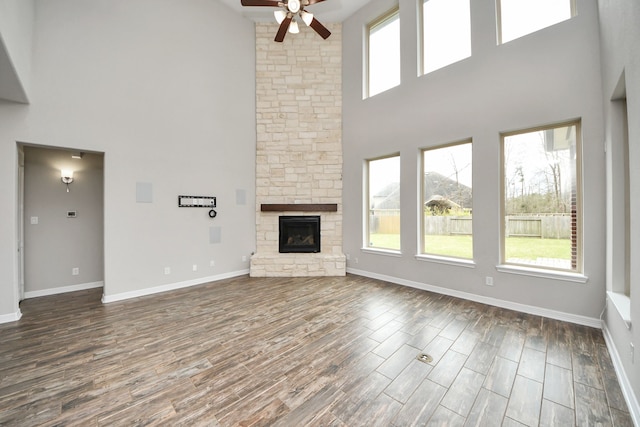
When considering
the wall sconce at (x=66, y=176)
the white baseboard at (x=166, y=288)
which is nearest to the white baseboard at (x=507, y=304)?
the white baseboard at (x=166, y=288)

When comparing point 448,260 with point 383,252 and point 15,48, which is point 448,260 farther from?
point 15,48

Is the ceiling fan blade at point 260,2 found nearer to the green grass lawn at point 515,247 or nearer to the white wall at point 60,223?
A: the white wall at point 60,223

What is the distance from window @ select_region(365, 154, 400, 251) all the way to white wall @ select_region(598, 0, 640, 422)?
2.75 meters

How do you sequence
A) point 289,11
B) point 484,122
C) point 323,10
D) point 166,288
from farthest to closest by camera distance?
point 323,10 < point 166,288 < point 289,11 < point 484,122

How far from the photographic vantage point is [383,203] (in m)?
4.99

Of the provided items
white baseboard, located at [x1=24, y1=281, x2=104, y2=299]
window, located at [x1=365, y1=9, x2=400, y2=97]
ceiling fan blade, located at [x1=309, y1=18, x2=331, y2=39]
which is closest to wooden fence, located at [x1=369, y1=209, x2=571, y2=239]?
window, located at [x1=365, y1=9, x2=400, y2=97]

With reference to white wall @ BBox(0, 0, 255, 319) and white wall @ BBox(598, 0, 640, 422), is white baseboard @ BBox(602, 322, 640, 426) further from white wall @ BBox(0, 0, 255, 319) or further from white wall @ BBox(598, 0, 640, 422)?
white wall @ BBox(0, 0, 255, 319)

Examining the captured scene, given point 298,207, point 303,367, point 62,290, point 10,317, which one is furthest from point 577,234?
point 62,290

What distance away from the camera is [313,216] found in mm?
5457

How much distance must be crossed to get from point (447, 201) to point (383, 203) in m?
1.23

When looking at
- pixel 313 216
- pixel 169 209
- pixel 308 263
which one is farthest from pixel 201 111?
pixel 308 263

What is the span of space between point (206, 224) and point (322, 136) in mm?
3069

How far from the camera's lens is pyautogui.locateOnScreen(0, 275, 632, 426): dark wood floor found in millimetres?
1602

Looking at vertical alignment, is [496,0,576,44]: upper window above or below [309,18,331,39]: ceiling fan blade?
below
